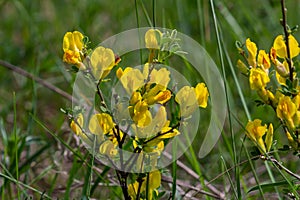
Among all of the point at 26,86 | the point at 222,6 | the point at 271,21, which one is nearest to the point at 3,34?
the point at 26,86

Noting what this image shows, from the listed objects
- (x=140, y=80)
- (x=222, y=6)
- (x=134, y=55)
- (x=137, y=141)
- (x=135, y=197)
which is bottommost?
(x=135, y=197)

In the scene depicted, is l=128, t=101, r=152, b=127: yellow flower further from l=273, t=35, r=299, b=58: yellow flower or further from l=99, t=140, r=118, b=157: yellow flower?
l=273, t=35, r=299, b=58: yellow flower

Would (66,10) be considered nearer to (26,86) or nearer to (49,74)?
(49,74)

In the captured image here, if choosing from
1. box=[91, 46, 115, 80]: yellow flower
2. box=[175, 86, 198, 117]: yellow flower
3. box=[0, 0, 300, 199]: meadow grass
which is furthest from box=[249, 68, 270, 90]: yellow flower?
box=[0, 0, 300, 199]: meadow grass

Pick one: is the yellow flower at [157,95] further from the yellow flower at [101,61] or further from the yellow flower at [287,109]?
the yellow flower at [287,109]

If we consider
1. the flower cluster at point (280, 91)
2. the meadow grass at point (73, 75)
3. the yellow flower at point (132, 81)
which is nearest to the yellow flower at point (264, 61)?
the flower cluster at point (280, 91)
